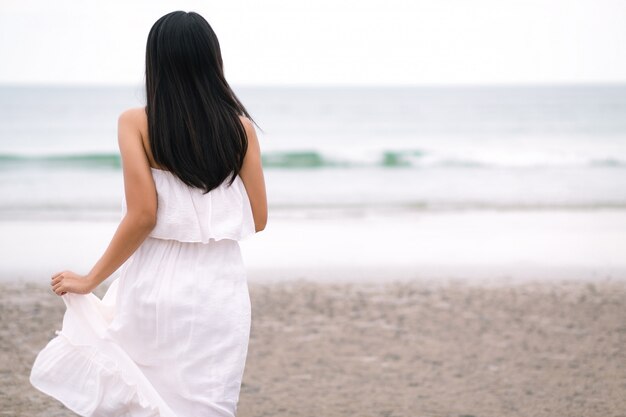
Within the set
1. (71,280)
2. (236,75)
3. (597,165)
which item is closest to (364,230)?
(71,280)

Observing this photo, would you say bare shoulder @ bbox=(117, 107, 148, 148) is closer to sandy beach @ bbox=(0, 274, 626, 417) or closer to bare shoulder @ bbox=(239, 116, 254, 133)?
bare shoulder @ bbox=(239, 116, 254, 133)

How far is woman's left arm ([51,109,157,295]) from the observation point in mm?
2250

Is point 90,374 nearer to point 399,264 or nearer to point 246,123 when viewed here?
point 246,123

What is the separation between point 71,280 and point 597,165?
71.5 feet

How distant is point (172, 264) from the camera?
2375 millimetres

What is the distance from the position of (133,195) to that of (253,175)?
1.25 feet

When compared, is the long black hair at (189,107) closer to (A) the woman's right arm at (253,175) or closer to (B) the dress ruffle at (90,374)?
(A) the woman's right arm at (253,175)

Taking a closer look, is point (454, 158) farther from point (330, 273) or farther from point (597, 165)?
point (330, 273)

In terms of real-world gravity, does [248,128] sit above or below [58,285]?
above

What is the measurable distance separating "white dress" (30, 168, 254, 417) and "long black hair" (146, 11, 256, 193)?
78 millimetres

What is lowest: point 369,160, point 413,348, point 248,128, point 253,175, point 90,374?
point 413,348

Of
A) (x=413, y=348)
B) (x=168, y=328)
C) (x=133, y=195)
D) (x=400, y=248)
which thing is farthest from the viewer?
(x=400, y=248)

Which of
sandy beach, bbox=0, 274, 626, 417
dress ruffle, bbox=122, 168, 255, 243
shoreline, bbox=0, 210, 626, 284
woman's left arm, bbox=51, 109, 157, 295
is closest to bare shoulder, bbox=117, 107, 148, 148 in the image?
woman's left arm, bbox=51, 109, 157, 295

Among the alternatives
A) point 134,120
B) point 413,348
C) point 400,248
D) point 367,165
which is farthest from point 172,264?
point 367,165
